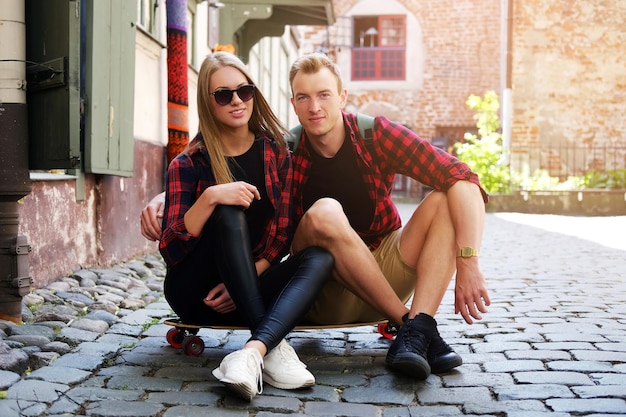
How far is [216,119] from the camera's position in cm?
353

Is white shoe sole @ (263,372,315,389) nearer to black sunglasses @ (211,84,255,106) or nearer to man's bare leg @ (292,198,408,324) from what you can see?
man's bare leg @ (292,198,408,324)

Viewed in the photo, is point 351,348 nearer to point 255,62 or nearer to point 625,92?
point 255,62

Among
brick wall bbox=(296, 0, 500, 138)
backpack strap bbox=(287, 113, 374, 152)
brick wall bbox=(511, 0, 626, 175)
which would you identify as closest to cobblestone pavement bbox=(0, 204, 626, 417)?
backpack strap bbox=(287, 113, 374, 152)

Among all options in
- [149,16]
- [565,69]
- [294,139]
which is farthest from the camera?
[565,69]

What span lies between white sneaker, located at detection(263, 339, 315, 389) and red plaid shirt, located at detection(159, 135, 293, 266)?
0.50 m

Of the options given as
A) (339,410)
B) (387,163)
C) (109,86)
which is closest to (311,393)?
(339,410)

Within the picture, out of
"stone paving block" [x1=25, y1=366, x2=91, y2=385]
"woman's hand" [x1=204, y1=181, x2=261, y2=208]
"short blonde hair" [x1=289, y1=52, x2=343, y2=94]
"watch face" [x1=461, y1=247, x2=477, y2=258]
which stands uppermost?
"short blonde hair" [x1=289, y1=52, x2=343, y2=94]

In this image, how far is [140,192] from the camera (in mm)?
7430

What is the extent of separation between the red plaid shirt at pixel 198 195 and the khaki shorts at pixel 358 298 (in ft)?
0.89

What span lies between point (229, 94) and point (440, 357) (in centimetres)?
136

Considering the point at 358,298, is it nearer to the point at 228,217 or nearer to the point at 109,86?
the point at 228,217

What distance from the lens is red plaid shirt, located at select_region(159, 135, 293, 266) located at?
336 centimetres

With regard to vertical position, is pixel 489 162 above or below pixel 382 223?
above

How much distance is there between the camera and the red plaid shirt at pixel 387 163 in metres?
3.47
